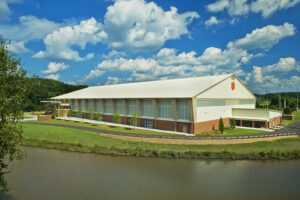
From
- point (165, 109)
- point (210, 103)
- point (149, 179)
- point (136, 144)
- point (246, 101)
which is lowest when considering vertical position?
point (149, 179)

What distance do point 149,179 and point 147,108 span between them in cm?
2387

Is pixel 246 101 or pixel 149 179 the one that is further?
pixel 246 101

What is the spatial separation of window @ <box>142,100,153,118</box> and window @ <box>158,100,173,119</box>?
7.89 feet

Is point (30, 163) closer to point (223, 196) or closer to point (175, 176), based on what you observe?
point (175, 176)

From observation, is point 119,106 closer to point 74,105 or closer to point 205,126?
point 205,126

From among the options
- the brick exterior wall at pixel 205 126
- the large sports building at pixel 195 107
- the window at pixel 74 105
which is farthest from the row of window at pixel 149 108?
the window at pixel 74 105

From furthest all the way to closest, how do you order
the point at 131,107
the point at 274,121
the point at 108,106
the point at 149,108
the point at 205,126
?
the point at 108,106 < the point at 131,107 < the point at 274,121 < the point at 149,108 < the point at 205,126

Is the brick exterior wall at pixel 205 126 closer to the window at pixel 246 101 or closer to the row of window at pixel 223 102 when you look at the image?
the row of window at pixel 223 102

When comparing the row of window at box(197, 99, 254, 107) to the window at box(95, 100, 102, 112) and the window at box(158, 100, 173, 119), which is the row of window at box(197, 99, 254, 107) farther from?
the window at box(95, 100, 102, 112)

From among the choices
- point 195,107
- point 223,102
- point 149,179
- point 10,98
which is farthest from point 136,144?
point 223,102

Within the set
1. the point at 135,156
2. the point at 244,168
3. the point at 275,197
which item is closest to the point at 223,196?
the point at 275,197

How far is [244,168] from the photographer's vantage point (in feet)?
66.5

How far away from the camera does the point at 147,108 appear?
40.7 m

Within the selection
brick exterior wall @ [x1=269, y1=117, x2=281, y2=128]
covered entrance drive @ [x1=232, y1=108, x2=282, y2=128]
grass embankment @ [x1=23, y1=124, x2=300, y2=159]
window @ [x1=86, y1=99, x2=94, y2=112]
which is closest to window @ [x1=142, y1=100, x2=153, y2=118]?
grass embankment @ [x1=23, y1=124, x2=300, y2=159]
